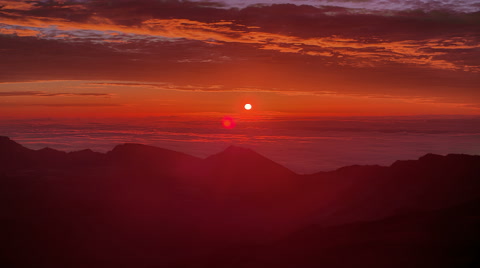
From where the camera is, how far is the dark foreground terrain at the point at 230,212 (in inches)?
1359

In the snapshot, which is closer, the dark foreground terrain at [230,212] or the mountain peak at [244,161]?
the dark foreground terrain at [230,212]

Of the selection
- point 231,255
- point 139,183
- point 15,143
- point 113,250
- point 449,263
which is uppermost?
point 15,143

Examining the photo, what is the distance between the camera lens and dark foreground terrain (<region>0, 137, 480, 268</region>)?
113 ft

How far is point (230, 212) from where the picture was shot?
5950 centimetres

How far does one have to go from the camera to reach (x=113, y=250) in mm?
43844

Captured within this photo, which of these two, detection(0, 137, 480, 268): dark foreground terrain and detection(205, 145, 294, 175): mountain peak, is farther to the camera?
detection(205, 145, 294, 175): mountain peak

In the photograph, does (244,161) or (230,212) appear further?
(244,161)

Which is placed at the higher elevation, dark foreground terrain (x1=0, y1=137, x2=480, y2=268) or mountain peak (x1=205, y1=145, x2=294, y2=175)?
mountain peak (x1=205, y1=145, x2=294, y2=175)

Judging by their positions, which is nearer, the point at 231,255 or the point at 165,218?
the point at 231,255

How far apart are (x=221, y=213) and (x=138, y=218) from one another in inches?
458

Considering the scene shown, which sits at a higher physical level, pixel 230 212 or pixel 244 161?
pixel 244 161

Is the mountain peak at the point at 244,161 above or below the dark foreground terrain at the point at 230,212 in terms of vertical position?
above

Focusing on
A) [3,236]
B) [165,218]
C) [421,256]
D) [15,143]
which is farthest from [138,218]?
[15,143]

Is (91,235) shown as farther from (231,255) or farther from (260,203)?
(260,203)
